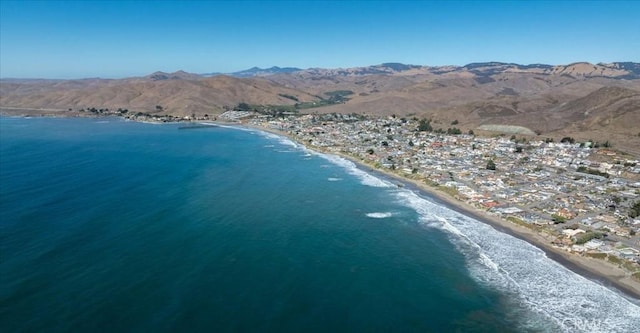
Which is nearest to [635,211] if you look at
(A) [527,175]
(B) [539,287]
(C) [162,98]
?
(A) [527,175]

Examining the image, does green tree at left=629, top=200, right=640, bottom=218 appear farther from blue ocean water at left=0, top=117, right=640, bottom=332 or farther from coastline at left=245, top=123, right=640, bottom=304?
blue ocean water at left=0, top=117, right=640, bottom=332

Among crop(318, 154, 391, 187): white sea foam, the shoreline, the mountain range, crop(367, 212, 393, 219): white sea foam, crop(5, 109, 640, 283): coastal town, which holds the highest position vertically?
the mountain range

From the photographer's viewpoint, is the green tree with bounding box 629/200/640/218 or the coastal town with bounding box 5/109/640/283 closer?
the coastal town with bounding box 5/109/640/283

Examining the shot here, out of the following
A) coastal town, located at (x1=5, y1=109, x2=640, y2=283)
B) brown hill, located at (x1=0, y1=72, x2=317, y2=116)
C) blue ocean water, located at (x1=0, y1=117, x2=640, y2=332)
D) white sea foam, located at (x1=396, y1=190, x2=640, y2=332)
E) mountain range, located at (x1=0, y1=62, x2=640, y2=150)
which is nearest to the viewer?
blue ocean water, located at (x1=0, y1=117, x2=640, y2=332)

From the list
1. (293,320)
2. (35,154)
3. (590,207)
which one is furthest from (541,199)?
(35,154)

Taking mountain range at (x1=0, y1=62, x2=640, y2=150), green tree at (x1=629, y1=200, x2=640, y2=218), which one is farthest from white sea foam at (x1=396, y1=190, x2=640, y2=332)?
mountain range at (x1=0, y1=62, x2=640, y2=150)

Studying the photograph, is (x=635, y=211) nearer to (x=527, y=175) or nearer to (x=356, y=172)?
(x=527, y=175)
